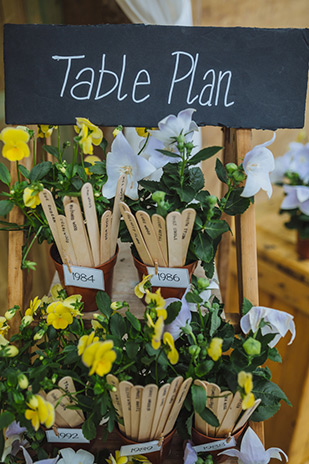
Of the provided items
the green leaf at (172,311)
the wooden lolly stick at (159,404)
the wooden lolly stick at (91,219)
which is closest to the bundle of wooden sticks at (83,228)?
the wooden lolly stick at (91,219)

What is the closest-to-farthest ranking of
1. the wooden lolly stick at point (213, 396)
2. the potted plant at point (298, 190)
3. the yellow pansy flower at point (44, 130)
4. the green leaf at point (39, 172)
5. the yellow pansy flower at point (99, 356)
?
the yellow pansy flower at point (99, 356)
the wooden lolly stick at point (213, 396)
the green leaf at point (39, 172)
the yellow pansy flower at point (44, 130)
the potted plant at point (298, 190)

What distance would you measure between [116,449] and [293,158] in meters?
1.32

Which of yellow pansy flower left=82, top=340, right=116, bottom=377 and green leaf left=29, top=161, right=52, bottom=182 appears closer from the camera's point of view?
yellow pansy flower left=82, top=340, right=116, bottom=377

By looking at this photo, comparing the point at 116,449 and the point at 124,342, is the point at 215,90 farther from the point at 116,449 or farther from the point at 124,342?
the point at 116,449

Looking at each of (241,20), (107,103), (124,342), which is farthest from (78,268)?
(241,20)

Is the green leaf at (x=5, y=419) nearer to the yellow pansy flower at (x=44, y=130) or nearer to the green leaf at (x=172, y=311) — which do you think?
the green leaf at (x=172, y=311)

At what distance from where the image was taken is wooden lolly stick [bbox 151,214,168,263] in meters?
0.84

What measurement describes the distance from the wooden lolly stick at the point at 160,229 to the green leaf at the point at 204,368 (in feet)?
0.76

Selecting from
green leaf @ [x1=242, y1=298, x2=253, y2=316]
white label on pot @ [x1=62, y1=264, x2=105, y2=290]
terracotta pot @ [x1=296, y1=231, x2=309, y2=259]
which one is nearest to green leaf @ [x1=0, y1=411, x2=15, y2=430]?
white label on pot @ [x1=62, y1=264, x2=105, y2=290]

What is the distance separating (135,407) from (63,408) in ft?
0.49

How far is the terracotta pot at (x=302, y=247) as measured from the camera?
1771mm

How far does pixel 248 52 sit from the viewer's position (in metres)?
0.94

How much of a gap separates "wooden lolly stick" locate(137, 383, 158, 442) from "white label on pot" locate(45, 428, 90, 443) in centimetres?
13

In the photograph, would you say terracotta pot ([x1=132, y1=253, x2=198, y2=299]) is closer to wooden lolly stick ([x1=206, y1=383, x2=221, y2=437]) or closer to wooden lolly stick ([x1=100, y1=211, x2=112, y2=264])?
wooden lolly stick ([x1=100, y1=211, x2=112, y2=264])
